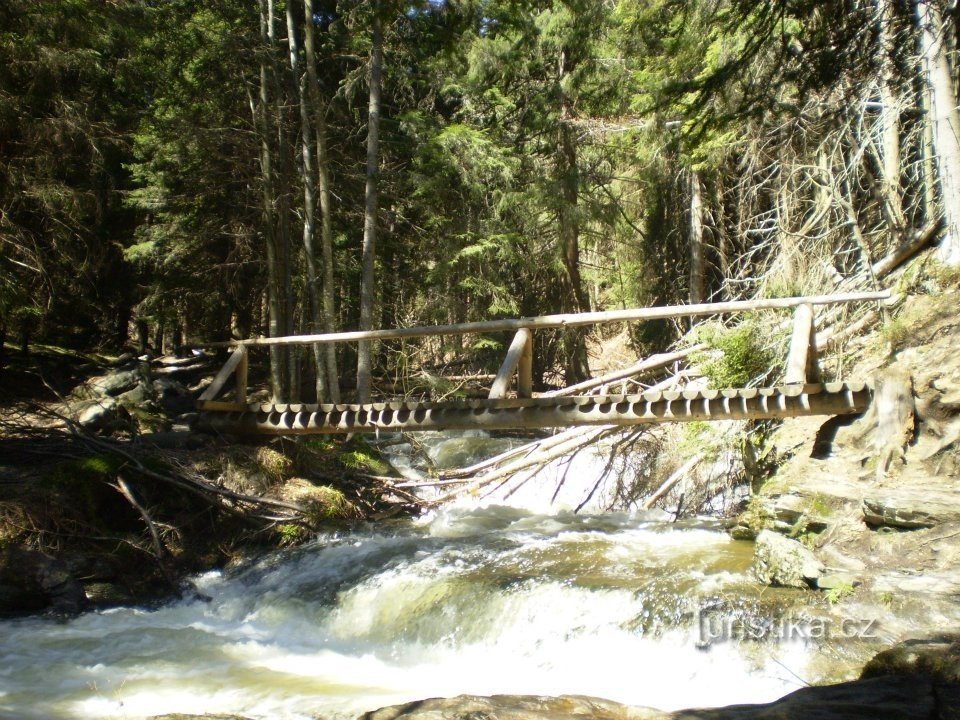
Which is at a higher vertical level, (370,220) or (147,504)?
(370,220)

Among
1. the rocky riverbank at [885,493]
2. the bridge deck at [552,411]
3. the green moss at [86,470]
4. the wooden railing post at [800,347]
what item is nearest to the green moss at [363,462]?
the bridge deck at [552,411]

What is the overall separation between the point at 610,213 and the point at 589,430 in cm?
777

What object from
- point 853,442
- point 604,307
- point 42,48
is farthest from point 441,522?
point 604,307

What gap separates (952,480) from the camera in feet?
20.5

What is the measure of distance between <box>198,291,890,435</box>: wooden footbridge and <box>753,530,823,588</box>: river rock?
1.25m

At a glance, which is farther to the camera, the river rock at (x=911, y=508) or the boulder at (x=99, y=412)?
the boulder at (x=99, y=412)

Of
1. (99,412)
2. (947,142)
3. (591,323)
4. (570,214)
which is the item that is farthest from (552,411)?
(570,214)

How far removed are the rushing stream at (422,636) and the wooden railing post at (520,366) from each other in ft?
5.04

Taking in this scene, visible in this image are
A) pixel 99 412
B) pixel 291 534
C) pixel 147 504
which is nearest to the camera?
pixel 147 504

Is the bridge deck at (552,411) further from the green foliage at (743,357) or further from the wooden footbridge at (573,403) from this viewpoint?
the green foliage at (743,357)

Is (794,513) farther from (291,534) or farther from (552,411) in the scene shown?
(291,534)

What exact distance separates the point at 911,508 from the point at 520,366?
12.4ft

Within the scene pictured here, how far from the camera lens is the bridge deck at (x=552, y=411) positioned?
7.04 metres

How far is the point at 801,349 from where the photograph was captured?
7.09 metres
